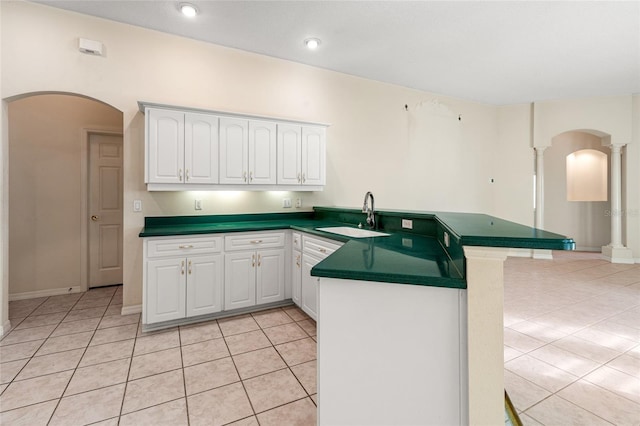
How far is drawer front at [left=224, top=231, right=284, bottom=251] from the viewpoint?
3071 millimetres

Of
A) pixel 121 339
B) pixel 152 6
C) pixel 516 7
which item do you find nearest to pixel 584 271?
pixel 516 7

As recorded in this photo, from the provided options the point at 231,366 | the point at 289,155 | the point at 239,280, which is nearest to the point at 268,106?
the point at 289,155

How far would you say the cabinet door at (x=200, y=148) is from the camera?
3127mm

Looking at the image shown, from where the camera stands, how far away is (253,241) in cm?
318

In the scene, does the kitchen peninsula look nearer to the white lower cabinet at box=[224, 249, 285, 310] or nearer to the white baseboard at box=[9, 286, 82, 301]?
the white lower cabinet at box=[224, 249, 285, 310]

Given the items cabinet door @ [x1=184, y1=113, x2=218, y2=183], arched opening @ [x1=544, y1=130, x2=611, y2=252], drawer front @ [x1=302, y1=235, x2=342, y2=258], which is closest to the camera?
drawer front @ [x1=302, y1=235, x2=342, y2=258]

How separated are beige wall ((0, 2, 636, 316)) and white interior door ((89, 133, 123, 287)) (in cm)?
118

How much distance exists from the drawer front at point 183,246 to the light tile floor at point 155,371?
0.72 m

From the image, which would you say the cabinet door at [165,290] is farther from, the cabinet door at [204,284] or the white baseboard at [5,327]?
the white baseboard at [5,327]

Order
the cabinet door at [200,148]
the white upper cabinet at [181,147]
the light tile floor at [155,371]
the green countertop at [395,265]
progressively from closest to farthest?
the green countertop at [395,265] < the light tile floor at [155,371] < the white upper cabinet at [181,147] < the cabinet door at [200,148]

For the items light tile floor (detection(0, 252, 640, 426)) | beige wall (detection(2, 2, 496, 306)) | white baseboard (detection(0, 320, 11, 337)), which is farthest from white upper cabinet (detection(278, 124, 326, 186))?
white baseboard (detection(0, 320, 11, 337))

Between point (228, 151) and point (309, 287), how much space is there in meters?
1.70

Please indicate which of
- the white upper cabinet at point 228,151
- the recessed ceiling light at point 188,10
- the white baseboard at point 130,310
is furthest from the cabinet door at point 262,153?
the white baseboard at point 130,310

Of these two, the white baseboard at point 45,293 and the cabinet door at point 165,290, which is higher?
the cabinet door at point 165,290
